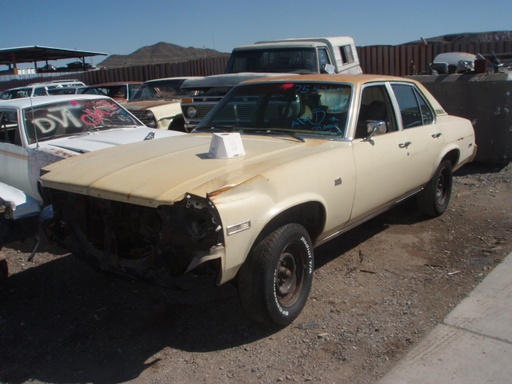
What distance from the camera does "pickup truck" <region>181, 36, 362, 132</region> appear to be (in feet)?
27.5

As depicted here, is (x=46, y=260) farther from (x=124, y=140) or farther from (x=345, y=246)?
(x=345, y=246)

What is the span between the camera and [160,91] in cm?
1120

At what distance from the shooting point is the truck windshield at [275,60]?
8.96 metres

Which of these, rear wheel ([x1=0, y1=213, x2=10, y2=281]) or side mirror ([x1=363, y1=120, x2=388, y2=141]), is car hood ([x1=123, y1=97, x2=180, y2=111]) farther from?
side mirror ([x1=363, y1=120, x2=388, y2=141])

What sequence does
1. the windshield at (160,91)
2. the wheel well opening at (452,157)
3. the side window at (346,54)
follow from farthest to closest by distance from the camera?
the windshield at (160,91) < the side window at (346,54) < the wheel well opening at (452,157)

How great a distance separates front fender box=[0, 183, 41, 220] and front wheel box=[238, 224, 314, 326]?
2.22 metres

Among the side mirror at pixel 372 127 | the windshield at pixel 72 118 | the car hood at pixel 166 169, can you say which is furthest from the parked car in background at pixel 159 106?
the side mirror at pixel 372 127

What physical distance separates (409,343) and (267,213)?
126cm

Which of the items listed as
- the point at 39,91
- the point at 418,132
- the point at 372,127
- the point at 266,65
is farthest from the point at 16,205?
the point at 39,91

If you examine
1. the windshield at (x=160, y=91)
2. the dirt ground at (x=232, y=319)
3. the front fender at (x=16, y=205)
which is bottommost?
the dirt ground at (x=232, y=319)

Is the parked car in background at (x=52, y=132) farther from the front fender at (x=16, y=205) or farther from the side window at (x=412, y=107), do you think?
the side window at (x=412, y=107)

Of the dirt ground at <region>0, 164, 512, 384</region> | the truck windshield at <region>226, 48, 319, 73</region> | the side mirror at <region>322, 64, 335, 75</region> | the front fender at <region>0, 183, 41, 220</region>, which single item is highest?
the truck windshield at <region>226, 48, 319, 73</region>

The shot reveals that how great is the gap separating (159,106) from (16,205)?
4933 millimetres

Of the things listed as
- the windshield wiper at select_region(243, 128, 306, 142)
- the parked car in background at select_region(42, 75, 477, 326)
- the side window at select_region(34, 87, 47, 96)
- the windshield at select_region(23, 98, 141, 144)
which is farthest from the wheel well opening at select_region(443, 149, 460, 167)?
the side window at select_region(34, 87, 47, 96)
